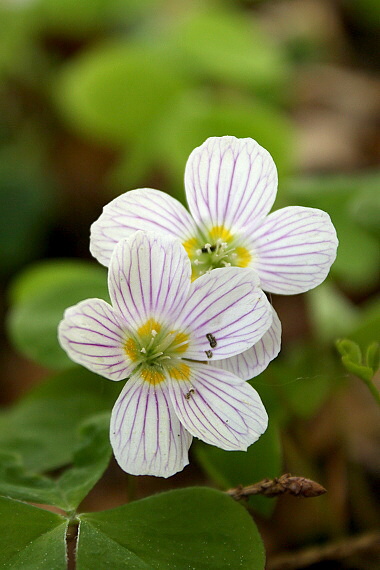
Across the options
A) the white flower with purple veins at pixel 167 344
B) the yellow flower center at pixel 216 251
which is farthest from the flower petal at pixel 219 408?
the yellow flower center at pixel 216 251

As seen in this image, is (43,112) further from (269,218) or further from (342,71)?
(269,218)

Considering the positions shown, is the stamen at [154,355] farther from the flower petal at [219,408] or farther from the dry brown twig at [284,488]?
the dry brown twig at [284,488]

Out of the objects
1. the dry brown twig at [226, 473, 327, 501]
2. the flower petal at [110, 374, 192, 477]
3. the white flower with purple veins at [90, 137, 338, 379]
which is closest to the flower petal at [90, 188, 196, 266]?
the white flower with purple veins at [90, 137, 338, 379]

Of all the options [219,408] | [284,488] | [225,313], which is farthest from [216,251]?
[284,488]

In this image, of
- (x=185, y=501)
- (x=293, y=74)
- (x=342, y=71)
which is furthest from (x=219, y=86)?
(x=185, y=501)

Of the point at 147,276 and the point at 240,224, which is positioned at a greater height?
the point at 240,224

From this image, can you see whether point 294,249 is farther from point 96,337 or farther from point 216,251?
point 96,337
